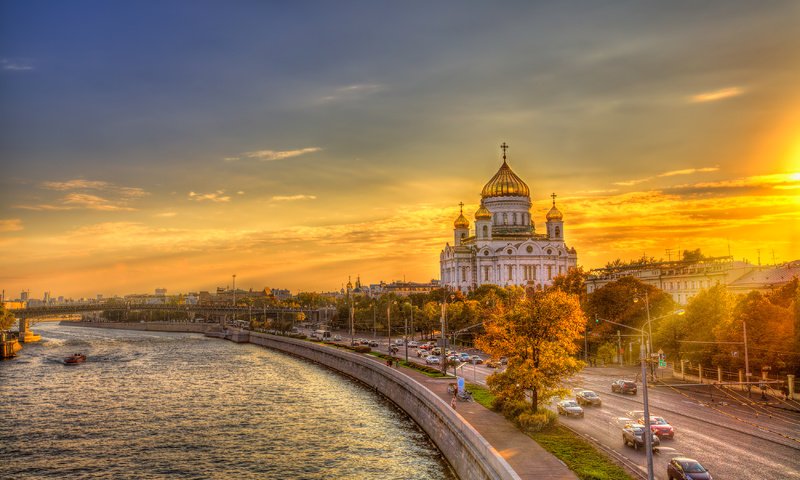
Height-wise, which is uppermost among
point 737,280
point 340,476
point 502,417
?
point 737,280

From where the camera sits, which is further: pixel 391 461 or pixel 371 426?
pixel 371 426

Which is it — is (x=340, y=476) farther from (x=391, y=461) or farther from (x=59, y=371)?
(x=59, y=371)

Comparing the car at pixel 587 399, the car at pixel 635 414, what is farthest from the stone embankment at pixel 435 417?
the car at pixel 635 414

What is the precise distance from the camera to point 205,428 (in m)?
55.1

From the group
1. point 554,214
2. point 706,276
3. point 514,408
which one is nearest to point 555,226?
point 554,214

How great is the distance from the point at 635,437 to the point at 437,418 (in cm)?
1459

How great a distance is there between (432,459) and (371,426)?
41.4ft

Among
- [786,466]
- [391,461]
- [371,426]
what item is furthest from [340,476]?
[786,466]

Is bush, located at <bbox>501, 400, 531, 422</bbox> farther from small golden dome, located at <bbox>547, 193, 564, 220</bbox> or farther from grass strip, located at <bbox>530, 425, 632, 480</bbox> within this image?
small golden dome, located at <bbox>547, 193, 564, 220</bbox>

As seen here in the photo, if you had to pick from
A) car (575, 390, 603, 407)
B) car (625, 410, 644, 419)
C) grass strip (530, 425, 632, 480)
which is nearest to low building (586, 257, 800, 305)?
car (575, 390, 603, 407)

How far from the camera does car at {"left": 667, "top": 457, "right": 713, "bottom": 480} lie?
2852 centimetres

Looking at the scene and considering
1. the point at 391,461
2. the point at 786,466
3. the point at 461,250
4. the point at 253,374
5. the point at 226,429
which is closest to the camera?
the point at 786,466

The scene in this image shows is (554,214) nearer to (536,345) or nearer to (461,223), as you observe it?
(461,223)

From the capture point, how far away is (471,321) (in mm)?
119625
